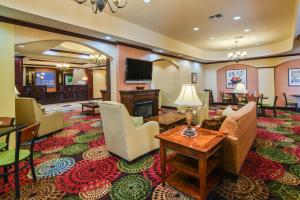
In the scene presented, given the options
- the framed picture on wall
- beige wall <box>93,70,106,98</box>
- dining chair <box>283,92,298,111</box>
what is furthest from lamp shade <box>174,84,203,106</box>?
beige wall <box>93,70,106,98</box>

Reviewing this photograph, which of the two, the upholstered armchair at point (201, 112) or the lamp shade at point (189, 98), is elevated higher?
the lamp shade at point (189, 98)

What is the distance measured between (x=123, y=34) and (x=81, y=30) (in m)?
1.15

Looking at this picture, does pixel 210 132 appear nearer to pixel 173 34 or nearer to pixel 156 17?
pixel 156 17

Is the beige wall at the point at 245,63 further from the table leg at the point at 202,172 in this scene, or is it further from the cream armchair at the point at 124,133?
the table leg at the point at 202,172

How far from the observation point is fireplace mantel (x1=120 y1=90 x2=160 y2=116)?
17.8 feet

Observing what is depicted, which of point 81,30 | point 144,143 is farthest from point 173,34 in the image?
point 144,143

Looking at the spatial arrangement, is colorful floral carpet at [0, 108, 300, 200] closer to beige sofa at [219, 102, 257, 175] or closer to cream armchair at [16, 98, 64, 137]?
beige sofa at [219, 102, 257, 175]

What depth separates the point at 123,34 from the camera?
4832mm

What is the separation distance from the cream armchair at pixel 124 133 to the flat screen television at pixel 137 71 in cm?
287

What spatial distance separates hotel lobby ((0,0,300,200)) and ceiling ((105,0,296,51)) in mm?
30

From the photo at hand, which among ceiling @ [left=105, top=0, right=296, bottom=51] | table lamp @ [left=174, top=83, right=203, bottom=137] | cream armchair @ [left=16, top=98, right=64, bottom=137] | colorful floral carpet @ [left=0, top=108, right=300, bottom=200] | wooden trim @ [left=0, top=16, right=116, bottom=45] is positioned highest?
ceiling @ [left=105, top=0, right=296, bottom=51]

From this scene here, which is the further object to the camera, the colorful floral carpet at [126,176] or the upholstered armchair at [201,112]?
the upholstered armchair at [201,112]

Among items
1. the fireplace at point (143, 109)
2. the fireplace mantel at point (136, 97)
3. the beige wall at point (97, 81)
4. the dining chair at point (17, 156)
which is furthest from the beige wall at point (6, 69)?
the beige wall at point (97, 81)

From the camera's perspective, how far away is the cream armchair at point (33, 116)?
13.7ft
